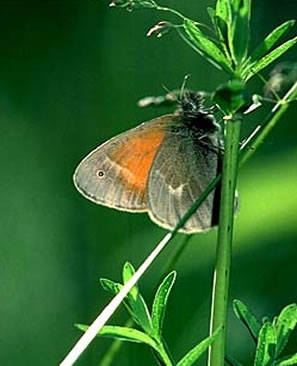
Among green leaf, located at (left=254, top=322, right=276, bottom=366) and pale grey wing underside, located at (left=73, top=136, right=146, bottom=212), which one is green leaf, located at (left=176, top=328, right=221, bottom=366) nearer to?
green leaf, located at (left=254, top=322, right=276, bottom=366)

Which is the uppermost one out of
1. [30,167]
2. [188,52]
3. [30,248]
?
[188,52]

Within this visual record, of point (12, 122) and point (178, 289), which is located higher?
point (12, 122)

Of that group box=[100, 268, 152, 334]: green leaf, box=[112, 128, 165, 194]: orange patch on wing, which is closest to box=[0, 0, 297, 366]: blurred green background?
box=[112, 128, 165, 194]: orange patch on wing

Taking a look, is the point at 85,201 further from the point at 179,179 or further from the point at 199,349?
the point at 199,349

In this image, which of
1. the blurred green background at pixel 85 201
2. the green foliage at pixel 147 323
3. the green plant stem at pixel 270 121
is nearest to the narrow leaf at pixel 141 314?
the green foliage at pixel 147 323

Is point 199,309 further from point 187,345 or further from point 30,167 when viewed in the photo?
point 30,167

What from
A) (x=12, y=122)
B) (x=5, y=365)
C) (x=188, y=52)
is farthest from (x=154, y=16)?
(x=5, y=365)

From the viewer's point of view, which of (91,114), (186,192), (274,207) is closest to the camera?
(186,192)

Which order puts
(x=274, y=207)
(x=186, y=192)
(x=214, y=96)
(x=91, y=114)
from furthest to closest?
(x=91, y=114) < (x=274, y=207) < (x=186, y=192) < (x=214, y=96)
